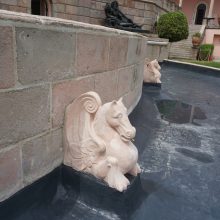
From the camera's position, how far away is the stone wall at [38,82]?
1.76 m

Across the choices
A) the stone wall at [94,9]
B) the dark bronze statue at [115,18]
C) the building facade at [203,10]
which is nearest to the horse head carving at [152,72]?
the stone wall at [94,9]

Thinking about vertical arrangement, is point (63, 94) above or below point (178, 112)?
above

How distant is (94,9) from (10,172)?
42.9 feet

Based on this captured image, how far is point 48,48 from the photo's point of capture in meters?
2.02

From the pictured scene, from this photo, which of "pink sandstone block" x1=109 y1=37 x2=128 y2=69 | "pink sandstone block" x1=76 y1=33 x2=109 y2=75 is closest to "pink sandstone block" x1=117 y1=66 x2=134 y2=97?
"pink sandstone block" x1=109 y1=37 x2=128 y2=69

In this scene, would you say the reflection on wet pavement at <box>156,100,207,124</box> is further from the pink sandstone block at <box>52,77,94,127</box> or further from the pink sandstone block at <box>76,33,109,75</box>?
the pink sandstone block at <box>52,77,94,127</box>

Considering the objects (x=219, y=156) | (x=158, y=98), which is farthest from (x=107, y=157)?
(x=158, y=98)

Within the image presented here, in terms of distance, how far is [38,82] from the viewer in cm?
200

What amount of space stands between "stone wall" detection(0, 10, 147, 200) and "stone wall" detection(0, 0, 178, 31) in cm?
889

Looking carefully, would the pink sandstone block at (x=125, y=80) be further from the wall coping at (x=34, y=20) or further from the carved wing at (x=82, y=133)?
the carved wing at (x=82, y=133)

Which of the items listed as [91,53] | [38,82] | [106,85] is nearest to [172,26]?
[106,85]

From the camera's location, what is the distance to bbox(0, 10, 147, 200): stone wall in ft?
5.78

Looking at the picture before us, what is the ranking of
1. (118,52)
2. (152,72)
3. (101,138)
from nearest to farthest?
(101,138)
(118,52)
(152,72)

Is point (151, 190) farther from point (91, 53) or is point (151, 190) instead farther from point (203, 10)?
point (203, 10)
